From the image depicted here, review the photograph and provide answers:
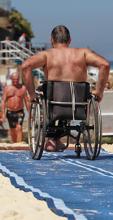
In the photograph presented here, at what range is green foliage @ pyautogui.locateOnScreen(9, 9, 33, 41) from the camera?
57.7 meters

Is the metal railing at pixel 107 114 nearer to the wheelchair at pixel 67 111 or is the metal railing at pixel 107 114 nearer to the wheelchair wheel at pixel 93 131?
the wheelchair wheel at pixel 93 131

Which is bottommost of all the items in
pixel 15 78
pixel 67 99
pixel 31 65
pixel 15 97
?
pixel 15 97

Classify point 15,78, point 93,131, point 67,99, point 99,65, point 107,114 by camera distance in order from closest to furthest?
point 67,99 → point 99,65 → point 93,131 → point 107,114 → point 15,78

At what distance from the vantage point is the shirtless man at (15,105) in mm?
15133

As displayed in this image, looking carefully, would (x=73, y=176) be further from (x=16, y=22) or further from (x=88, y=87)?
(x=16, y=22)

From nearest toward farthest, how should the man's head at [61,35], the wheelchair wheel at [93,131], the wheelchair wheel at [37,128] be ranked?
the wheelchair wheel at [93,131] < the wheelchair wheel at [37,128] < the man's head at [61,35]

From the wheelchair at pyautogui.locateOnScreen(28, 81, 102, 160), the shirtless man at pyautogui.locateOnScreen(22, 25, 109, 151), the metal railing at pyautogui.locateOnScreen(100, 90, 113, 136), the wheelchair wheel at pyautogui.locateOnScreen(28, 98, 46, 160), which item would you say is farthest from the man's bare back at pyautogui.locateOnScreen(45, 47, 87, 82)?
the metal railing at pyautogui.locateOnScreen(100, 90, 113, 136)

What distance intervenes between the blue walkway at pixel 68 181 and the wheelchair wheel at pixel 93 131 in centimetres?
12

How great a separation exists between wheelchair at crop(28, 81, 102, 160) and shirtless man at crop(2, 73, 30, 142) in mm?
7235

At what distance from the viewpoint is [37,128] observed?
26.0ft

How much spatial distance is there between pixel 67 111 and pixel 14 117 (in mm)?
7652

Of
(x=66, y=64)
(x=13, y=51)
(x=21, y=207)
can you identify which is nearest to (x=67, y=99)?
(x=66, y=64)

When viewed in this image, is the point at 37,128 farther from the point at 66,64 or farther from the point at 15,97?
the point at 15,97

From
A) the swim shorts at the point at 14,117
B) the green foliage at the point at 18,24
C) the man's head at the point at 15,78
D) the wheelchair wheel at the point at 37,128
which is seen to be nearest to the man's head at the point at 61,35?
the wheelchair wheel at the point at 37,128
